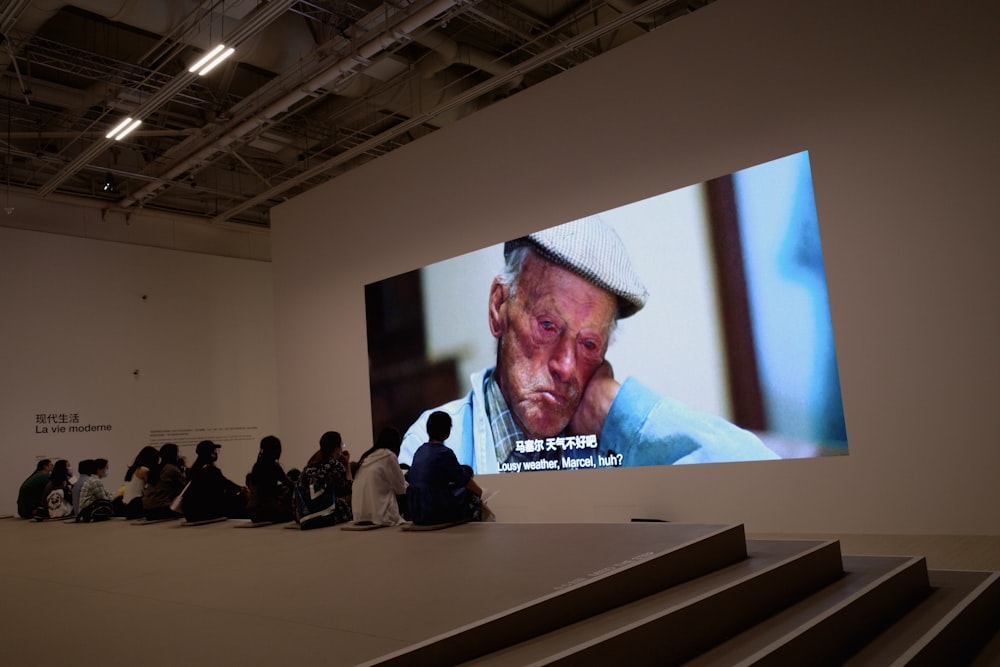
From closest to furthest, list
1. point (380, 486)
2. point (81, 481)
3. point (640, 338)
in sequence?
1. point (380, 486)
2. point (640, 338)
3. point (81, 481)

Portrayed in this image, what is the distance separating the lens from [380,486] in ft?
19.4

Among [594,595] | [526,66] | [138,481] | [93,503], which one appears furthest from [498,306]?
[594,595]

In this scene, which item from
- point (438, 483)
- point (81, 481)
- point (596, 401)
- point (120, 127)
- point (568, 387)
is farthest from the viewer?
point (81, 481)

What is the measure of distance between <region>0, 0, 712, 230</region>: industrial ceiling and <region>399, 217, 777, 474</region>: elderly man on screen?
2.15 metres

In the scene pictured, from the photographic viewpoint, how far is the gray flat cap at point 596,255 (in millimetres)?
7566

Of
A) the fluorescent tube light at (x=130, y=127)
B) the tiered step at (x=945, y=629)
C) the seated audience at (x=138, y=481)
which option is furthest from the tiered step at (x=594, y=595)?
the fluorescent tube light at (x=130, y=127)

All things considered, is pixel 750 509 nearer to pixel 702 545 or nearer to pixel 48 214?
pixel 702 545

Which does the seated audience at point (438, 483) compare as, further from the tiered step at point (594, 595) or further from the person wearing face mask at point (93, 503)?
the person wearing face mask at point (93, 503)

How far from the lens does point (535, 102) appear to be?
8445 millimetres

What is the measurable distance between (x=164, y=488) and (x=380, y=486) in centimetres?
306

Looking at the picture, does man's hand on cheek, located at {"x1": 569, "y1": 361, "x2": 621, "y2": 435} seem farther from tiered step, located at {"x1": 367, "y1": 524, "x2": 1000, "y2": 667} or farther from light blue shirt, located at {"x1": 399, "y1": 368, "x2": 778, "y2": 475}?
tiered step, located at {"x1": 367, "y1": 524, "x2": 1000, "y2": 667}

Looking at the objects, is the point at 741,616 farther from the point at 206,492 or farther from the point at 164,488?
the point at 164,488

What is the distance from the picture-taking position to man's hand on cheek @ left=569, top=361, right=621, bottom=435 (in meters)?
7.64

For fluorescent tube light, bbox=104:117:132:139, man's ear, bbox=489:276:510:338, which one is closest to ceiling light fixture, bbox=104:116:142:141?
fluorescent tube light, bbox=104:117:132:139
